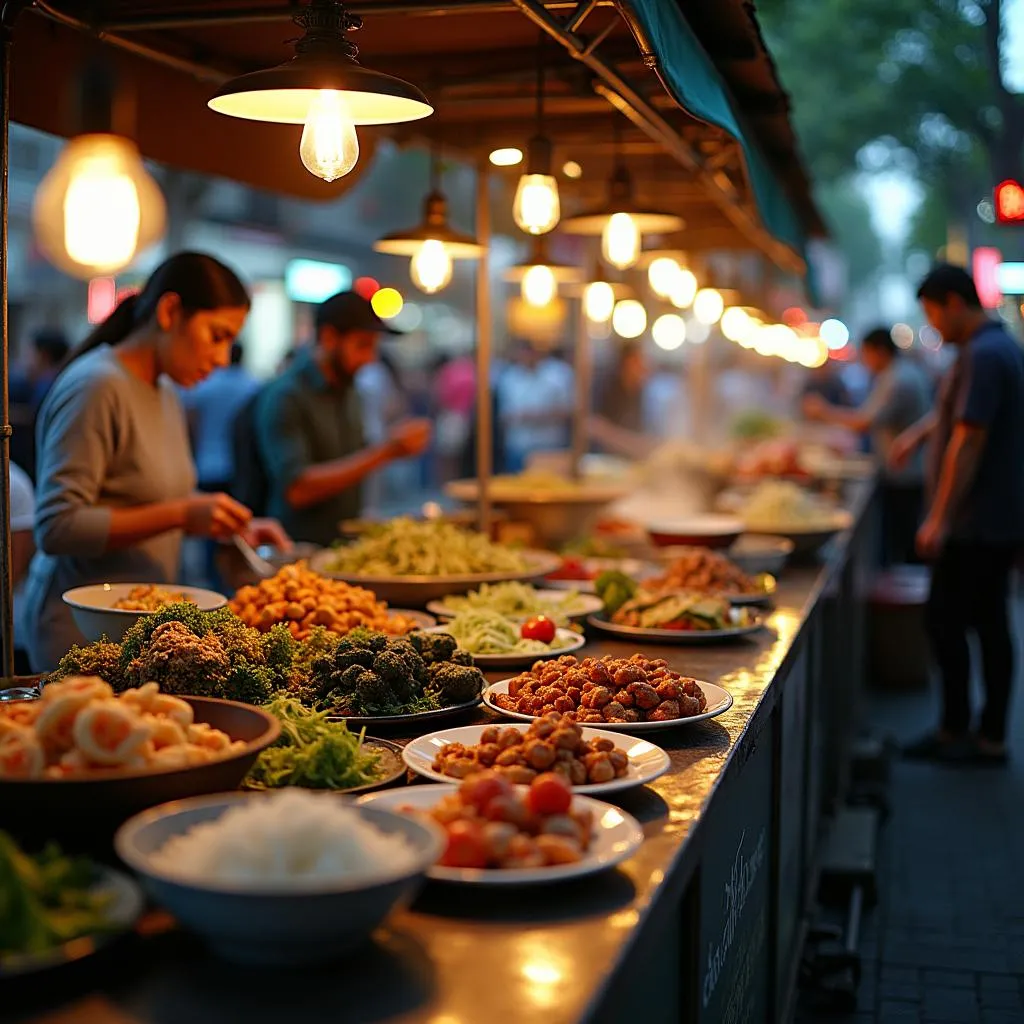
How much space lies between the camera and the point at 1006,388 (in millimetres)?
7188

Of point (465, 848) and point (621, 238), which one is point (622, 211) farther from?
point (465, 848)

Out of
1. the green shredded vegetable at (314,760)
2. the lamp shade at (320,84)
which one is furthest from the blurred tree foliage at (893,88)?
the green shredded vegetable at (314,760)

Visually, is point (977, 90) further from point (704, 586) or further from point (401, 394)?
point (704, 586)

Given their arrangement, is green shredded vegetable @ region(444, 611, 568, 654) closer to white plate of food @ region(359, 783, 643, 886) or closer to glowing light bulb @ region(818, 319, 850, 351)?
white plate of food @ region(359, 783, 643, 886)

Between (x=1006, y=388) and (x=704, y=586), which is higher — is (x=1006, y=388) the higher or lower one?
the higher one

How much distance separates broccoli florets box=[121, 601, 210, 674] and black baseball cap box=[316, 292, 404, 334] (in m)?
3.24

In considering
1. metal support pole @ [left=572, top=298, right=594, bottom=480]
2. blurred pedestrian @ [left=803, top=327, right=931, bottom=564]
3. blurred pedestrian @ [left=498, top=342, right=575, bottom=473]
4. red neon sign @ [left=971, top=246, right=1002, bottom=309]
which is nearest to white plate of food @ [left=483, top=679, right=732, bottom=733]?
metal support pole @ [left=572, top=298, right=594, bottom=480]

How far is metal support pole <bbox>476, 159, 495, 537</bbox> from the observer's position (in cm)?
586

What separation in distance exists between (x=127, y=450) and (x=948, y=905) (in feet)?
12.9

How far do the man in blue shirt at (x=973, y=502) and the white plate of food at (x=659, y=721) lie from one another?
14.4ft

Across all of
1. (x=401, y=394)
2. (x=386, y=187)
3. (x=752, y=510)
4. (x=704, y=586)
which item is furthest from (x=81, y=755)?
(x=386, y=187)

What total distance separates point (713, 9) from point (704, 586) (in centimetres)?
202

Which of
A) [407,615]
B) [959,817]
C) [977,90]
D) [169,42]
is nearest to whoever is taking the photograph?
[407,615]

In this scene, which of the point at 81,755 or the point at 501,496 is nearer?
the point at 81,755
